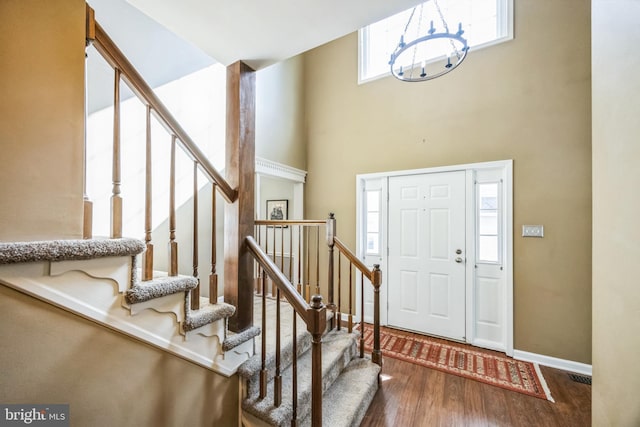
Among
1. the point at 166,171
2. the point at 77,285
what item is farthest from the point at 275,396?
the point at 166,171

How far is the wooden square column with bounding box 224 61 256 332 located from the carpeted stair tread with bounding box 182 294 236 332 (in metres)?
0.16

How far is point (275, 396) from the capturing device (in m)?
1.41

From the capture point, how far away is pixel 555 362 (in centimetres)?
252

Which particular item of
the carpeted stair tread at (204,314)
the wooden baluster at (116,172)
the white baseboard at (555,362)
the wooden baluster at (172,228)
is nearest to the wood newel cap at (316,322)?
the carpeted stair tread at (204,314)

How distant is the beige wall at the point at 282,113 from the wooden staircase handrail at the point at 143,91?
72.2 inches

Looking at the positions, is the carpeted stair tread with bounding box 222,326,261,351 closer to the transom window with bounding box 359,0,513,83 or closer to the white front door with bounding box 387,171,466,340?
the white front door with bounding box 387,171,466,340

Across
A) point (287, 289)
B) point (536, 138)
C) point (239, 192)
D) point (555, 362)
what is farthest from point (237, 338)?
point (536, 138)

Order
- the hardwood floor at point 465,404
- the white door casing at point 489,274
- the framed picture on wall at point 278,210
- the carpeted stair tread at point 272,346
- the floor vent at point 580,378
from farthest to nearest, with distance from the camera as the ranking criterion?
the framed picture on wall at point 278,210
the white door casing at point 489,274
the floor vent at point 580,378
the hardwood floor at point 465,404
the carpeted stair tread at point 272,346

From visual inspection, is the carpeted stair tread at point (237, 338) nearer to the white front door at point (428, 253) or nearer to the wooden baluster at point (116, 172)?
the wooden baluster at point (116, 172)

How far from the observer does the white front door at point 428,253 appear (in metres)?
3.01

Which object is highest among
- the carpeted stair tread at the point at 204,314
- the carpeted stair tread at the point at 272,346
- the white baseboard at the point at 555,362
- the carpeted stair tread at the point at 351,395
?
the carpeted stair tread at the point at 204,314

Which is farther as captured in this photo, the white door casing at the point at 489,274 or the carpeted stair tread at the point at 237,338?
the white door casing at the point at 489,274

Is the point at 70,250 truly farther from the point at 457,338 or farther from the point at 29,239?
the point at 457,338

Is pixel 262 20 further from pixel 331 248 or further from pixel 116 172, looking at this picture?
pixel 331 248
